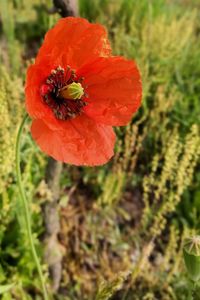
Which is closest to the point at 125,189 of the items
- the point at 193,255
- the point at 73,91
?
the point at 193,255

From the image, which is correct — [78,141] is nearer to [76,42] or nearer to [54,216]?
[76,42]

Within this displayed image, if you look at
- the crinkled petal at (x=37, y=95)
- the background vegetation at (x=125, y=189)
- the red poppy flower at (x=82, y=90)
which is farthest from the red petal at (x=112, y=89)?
the background vegetation at (x=125, y=189)

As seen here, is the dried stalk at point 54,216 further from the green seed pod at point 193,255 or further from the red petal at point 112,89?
the green seed pod at point 193,255

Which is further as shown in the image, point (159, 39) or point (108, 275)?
point (159, 39)

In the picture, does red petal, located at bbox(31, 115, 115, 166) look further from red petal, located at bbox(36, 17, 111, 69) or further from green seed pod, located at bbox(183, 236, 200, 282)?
green seed pod, located at bbox(183, 236, 200, 282)

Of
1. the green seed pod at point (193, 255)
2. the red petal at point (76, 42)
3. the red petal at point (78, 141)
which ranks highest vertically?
the red petal at point (76, 42)

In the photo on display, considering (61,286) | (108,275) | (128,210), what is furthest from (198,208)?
(61,286)

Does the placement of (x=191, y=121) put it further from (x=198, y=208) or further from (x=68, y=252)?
(x=68, y=252)
